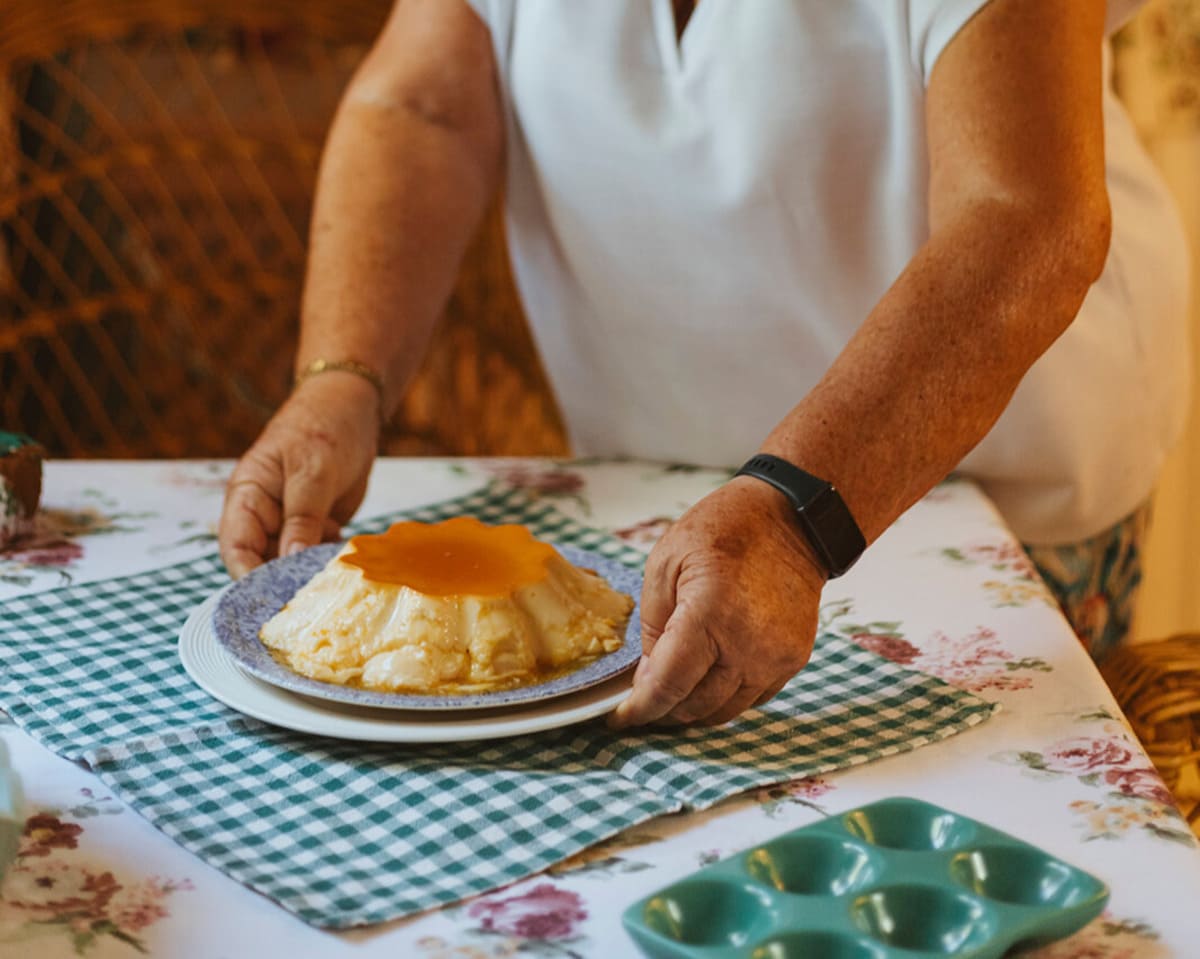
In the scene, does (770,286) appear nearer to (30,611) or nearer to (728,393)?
(728,393)

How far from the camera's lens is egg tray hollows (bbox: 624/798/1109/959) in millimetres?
589

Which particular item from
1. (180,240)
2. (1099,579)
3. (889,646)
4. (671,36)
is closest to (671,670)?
(889,646)

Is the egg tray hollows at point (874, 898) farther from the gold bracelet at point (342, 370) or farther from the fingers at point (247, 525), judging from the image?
the gold bracelet at point (342, 370)

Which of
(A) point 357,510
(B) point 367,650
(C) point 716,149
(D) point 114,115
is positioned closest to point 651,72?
(C) point 716,149

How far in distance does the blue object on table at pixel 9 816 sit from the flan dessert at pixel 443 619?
24 cm

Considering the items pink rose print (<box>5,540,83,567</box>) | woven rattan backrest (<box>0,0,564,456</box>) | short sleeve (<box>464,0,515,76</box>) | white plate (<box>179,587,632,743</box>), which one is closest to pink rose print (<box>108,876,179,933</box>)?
white plate (<box>179,587,632,743</box>)

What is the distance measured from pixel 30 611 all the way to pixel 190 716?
262 millimetres

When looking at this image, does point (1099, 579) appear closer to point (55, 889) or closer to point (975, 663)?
point (975, 663)

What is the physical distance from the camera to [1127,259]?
1.39 m

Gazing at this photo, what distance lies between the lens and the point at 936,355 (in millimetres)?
951

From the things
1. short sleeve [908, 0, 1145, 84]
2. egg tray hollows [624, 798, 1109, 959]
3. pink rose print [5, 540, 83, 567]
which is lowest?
pink rose print [5, 540, 83, 567]

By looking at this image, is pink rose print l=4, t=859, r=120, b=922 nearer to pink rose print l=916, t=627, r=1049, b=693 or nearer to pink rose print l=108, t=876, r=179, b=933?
pink rose print l=108, t=876, r=179, b=933

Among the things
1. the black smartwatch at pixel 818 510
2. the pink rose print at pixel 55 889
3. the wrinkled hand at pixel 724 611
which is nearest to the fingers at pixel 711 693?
the wrinkled hand at pixel 724 611

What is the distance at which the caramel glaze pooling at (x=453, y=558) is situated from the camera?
3.01 ft
